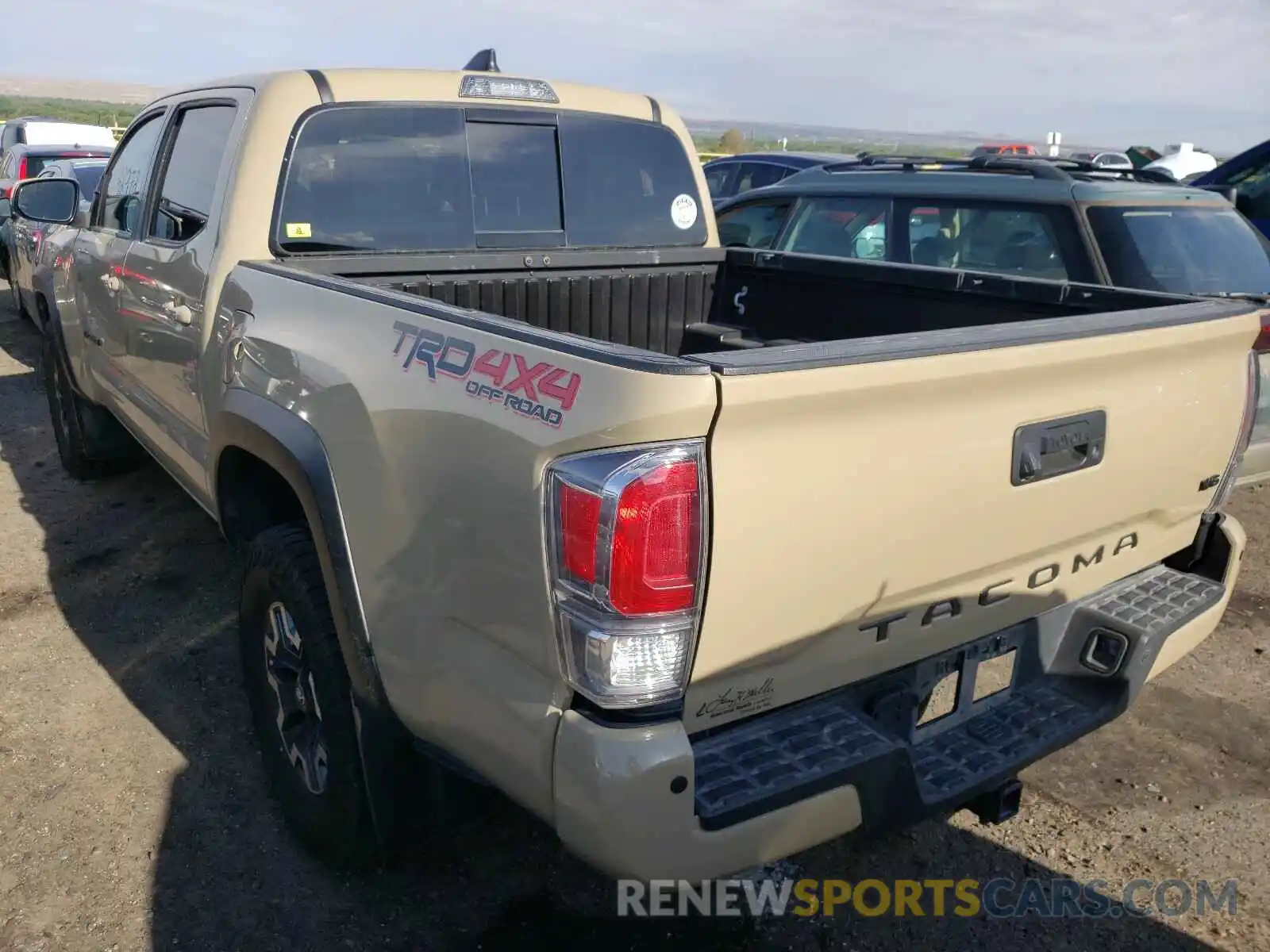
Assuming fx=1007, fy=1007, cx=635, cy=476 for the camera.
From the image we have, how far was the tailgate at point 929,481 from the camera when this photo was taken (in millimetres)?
1742

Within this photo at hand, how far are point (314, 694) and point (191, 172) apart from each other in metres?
2.06

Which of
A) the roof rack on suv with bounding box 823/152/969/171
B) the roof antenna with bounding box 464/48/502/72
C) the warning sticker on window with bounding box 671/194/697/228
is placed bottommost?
the warning sticker on window with bounding box 671/194/697/228

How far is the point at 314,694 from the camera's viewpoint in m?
2.52

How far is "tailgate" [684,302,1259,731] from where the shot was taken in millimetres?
1742

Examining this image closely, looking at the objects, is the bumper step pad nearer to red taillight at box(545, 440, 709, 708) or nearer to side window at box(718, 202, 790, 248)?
red taillight at box(545, 440, 709, 708)

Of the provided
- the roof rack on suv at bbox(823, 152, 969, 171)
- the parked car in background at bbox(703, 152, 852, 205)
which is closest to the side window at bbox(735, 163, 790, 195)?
the parked car in background at bbox(703, 152, 852, 205)

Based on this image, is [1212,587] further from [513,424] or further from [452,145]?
[452,145]

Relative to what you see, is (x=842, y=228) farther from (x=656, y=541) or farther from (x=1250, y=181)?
(x=656, y=541)

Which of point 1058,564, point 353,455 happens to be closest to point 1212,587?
point 1058,564

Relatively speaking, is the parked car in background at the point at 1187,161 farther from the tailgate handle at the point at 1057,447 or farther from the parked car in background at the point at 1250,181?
the tailgate handle at the point at 1057,447

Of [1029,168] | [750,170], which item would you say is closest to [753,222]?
[1029,168]

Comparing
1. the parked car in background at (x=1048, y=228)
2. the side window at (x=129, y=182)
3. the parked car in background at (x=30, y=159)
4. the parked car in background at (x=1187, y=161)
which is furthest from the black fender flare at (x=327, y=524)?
the parked car in background at (x=1187, y=161)

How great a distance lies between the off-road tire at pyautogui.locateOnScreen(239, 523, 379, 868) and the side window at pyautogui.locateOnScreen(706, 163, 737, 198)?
35.5 ft

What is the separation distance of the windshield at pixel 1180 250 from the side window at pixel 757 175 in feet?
24.2
